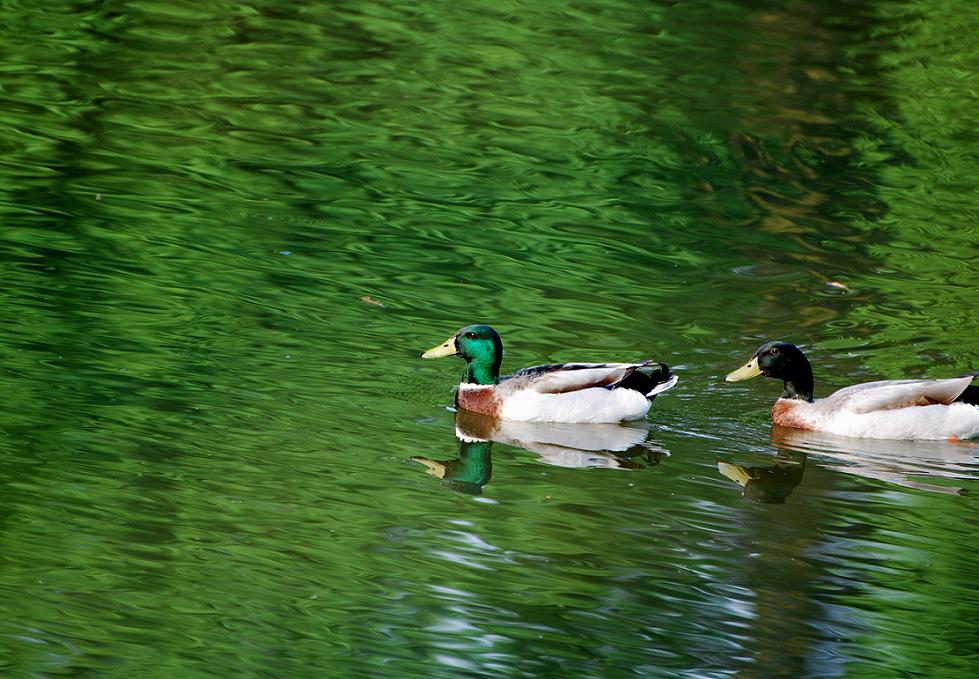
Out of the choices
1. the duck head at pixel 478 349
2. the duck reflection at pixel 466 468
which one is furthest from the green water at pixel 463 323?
the duck head at pixel 478 349

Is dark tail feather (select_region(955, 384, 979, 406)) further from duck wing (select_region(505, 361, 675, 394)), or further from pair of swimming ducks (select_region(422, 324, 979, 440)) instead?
duck wing (select_region(505, 361, 675, 394))

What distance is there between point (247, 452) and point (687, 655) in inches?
139

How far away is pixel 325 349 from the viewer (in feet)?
41.2

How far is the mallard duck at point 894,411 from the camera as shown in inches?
478

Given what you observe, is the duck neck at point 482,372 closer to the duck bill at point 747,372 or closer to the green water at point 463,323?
the green water at point 463,323

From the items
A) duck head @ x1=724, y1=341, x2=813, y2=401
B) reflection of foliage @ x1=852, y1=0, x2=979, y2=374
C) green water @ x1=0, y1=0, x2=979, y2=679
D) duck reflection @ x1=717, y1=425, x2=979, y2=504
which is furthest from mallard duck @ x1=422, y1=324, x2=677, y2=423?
Result: reflection of foliage @ x1=852, y1=0, x2=979, y2=374

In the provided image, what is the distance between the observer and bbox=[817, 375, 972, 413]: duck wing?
39.8ft

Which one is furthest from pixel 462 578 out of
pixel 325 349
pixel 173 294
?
pixel 173 294

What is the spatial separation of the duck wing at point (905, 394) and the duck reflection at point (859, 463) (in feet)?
0.90

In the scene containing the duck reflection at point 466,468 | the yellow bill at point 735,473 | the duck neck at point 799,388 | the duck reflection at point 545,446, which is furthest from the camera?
the duck neck at point 799,388

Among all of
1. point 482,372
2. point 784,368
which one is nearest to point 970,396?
point 784,368

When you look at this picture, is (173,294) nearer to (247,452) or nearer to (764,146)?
(247,452)

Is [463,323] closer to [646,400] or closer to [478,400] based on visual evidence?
[478,400]

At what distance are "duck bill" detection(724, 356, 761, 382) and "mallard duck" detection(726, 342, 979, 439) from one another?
0.34m
